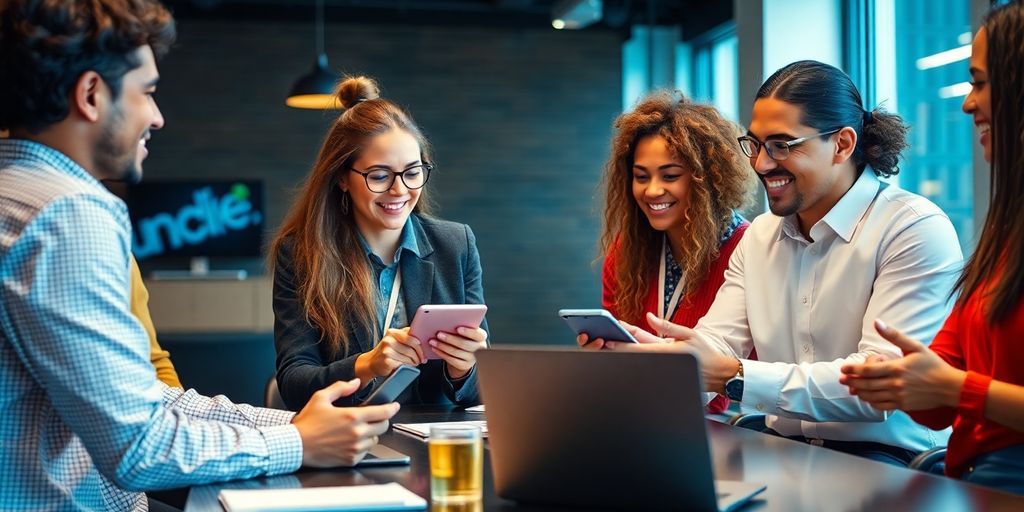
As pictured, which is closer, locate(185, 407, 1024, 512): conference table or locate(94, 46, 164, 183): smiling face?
locate(185, 407, 1024, 512): conference table

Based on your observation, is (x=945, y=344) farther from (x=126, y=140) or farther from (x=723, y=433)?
(x=126, y=140)

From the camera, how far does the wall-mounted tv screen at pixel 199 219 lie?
30.7ft

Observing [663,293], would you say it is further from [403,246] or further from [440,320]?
[440,320]

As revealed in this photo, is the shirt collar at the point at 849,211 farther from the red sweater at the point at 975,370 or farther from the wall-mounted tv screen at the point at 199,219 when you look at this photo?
the wall-mounted tv screen at the point at 199,219

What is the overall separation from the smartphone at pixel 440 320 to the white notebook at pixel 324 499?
0.77m

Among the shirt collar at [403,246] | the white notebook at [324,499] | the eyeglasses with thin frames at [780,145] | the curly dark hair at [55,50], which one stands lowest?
the white notebook at [324,499]

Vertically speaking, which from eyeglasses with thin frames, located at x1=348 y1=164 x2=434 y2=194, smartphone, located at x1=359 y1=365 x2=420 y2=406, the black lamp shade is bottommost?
smartphone, located at x1=359 y1=365 x2=420 y2=406

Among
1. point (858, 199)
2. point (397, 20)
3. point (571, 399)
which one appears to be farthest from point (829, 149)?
point (397, 20)

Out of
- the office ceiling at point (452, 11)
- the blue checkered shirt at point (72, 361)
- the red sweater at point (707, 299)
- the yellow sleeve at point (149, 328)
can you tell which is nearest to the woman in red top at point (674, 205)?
the red sweater at point (707, 299)

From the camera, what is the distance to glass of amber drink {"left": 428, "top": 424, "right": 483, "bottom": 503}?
146 cm

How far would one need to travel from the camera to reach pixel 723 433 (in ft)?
6.97

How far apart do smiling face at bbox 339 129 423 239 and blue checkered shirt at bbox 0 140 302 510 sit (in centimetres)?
136

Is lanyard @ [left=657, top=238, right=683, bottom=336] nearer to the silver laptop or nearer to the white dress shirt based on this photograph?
the white dress shirt

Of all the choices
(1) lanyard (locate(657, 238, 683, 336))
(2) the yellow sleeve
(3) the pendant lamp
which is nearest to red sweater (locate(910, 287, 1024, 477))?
(1) lanyard (locate(657, 238, 683, 336))
